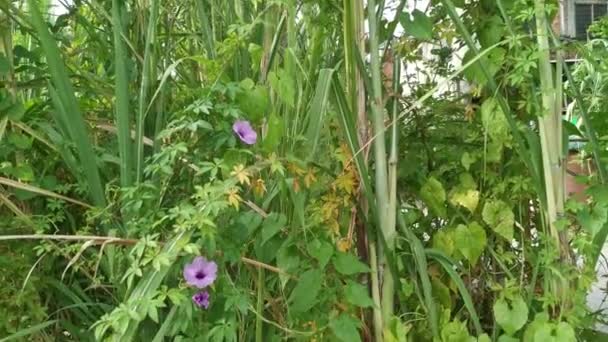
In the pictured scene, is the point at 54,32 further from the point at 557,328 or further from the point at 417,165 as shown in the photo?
the point at 557,328

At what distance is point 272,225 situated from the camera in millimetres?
1062

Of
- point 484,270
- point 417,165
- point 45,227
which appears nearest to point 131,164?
point 45,227

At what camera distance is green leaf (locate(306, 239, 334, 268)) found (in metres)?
1.05

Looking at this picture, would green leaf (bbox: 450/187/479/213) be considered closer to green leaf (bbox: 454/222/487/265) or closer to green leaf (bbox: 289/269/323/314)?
green leaf (bbox: 454/222/487/265)

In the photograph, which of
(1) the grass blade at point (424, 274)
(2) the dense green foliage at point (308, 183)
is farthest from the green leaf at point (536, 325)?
(1) the grass blade at point (424, 274)

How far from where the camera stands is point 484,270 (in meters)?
1.31

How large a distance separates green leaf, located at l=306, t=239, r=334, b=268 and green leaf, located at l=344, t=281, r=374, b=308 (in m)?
0.07

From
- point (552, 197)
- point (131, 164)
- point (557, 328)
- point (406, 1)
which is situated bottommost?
point (557, 328)

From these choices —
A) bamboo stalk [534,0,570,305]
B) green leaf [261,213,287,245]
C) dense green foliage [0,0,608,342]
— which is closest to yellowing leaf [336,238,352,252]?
dense green foliage [0,0,608,342]

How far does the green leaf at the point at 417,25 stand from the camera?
1149 millimetres

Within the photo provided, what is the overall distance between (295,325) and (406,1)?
55 cm

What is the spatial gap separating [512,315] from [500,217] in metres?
0.16

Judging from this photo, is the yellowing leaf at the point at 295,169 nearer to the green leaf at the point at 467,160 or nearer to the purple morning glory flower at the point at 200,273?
the purple morning glory flower at the point at 200,273

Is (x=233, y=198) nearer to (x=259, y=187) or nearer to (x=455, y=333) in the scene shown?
(x=259, y=187)
